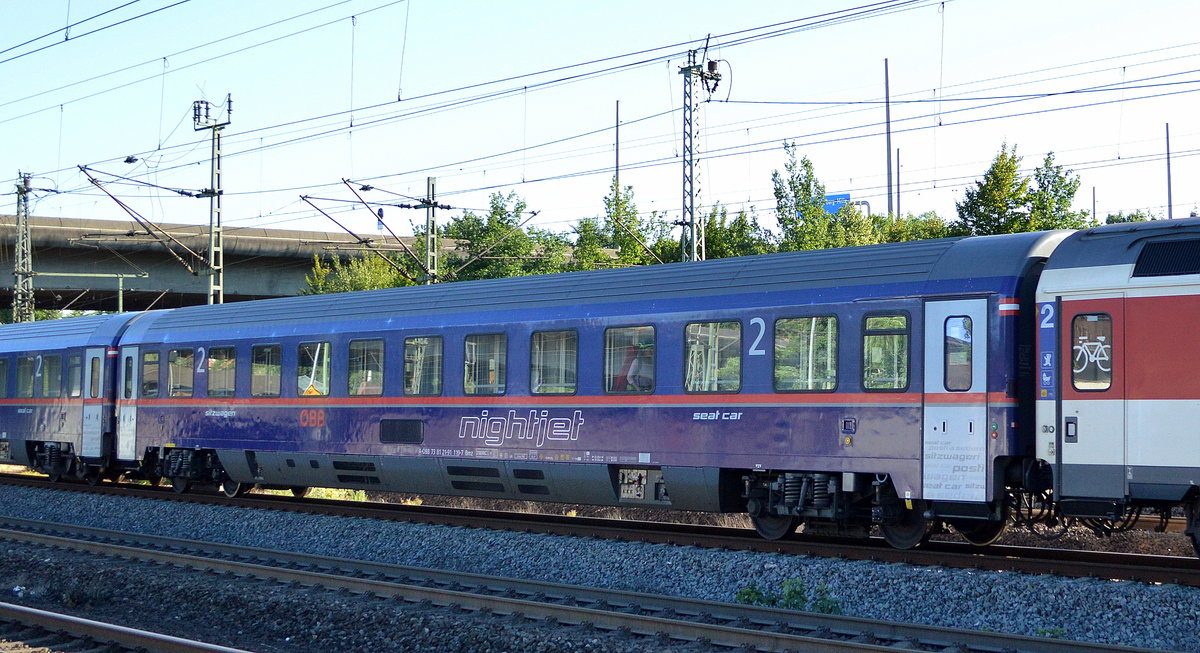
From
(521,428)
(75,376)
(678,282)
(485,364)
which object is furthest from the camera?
(75,376)

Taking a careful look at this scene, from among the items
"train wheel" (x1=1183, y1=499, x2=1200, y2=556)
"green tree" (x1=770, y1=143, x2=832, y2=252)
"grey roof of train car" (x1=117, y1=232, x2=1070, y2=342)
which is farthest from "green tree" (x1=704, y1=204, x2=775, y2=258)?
"train wheel" (x1=1183, y1=499, x2=1200, y2=556)

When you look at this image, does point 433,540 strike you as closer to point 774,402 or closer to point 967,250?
point 774,402

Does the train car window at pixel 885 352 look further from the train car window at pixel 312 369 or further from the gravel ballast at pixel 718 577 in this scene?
the train car window at pixel 312 369

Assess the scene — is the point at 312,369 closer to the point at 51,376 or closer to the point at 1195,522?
the point at 51,376

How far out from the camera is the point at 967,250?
12.5 m

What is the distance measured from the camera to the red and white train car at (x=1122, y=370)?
10.7m

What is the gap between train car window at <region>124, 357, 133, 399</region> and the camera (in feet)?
73.4

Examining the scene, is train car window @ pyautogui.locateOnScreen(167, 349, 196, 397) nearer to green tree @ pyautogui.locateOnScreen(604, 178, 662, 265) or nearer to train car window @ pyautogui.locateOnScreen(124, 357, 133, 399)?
train car window @ pyautogui.locateOnScreen(124, 357, 133, 399)

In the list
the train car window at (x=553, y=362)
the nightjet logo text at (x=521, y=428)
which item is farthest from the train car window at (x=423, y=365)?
the train car window at (x=553, y=362)

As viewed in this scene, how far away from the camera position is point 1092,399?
11.2 metres

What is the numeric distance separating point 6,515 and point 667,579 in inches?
546

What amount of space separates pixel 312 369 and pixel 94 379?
23.1 feet

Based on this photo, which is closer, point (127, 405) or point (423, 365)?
point (423, 365)

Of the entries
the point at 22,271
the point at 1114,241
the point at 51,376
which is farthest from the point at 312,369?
the point at 22,271
